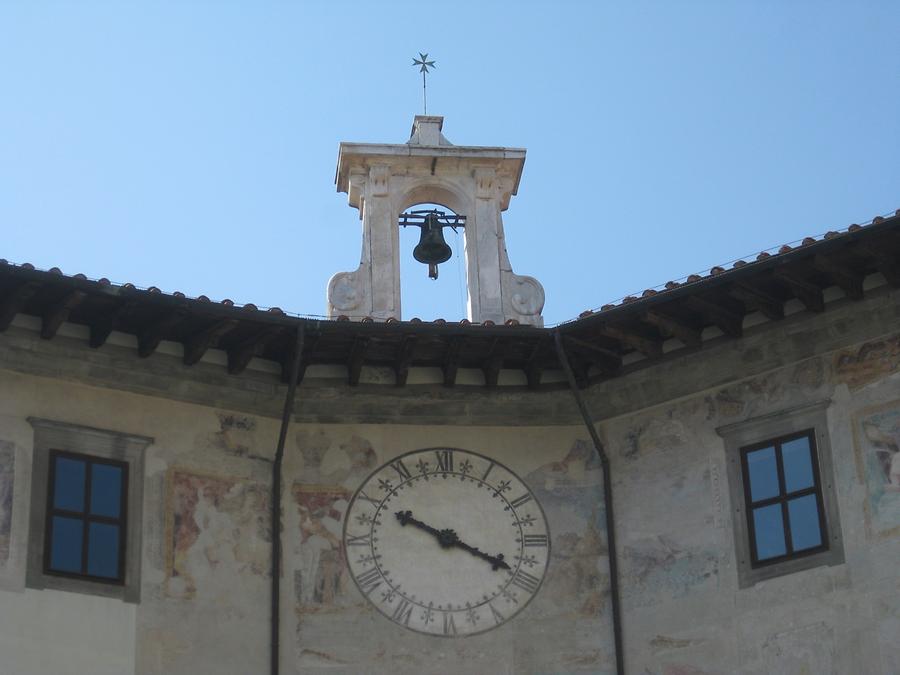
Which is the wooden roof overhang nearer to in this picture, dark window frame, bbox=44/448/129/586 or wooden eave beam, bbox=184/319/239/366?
wooden eave beam, bbox=184/319/239/366

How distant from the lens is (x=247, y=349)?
60.2ft

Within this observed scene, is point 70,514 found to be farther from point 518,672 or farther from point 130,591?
point 518,672

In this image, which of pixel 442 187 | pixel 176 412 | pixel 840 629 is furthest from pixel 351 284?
pixel 840 629

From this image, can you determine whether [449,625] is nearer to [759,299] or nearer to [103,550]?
[103,550]

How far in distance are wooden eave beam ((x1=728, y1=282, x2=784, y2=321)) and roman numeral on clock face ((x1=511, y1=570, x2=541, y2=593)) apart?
293 centimetres

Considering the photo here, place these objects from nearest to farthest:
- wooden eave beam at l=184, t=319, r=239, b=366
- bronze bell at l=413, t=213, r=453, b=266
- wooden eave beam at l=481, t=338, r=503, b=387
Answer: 1. wooden eave beam at l=184, t=319, r=239, b=366
2. wooden eave beam at l=481, t=338, r=503, b=387
3. bronze bell at l=413, t=213, r=453, b=266

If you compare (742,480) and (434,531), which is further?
(434,531)

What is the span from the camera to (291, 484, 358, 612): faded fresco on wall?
18078 mm

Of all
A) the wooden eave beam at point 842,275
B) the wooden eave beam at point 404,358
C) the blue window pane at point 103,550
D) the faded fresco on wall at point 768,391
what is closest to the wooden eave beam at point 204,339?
the wooden eave beam at point 404,358

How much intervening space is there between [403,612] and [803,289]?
4268 mm

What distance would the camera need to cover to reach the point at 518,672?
17.9 metres

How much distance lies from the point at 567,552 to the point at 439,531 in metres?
1.11

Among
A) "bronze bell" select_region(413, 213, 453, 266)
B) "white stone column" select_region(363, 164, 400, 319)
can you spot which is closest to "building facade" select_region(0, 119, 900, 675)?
"white stone column" select_region(363, 164, 400, 319)

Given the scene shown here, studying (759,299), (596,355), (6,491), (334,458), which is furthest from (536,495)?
(6,491)
